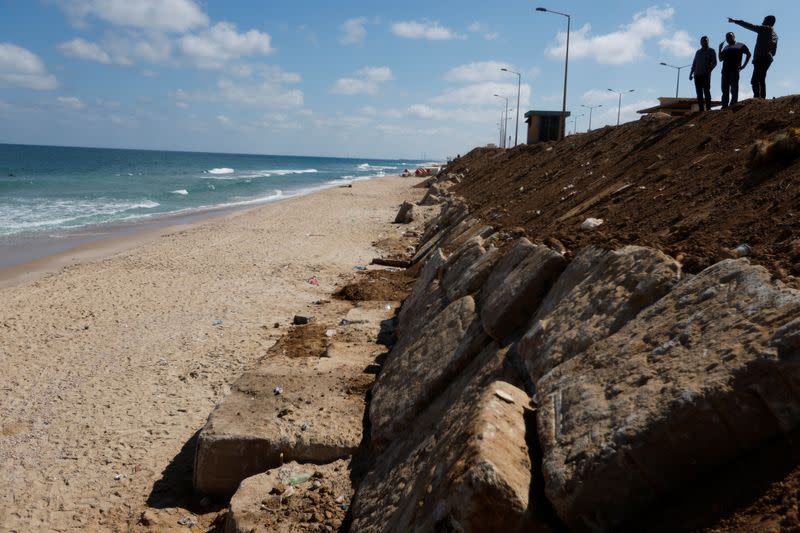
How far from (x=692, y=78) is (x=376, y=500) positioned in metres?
11.7

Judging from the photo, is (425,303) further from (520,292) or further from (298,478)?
(298,478)

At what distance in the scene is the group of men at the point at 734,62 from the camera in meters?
11.0

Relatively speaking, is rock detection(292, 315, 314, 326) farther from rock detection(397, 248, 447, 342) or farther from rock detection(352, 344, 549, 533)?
rock detection(352, 344, 549, 533)

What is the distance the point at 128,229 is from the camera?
27.0m

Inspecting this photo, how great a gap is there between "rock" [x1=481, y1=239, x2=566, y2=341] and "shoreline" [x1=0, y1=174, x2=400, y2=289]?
14465mm

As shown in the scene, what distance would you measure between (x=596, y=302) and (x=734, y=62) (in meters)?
9.70

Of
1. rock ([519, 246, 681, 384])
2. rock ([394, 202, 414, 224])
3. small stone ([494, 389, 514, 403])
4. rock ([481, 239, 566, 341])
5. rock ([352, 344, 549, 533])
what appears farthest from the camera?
rock ([394, 202, 414, 224])

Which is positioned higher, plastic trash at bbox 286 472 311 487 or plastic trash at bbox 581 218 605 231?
plastic trash at bbox 581 218 605 231

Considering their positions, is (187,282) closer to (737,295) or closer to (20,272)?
(20,272)

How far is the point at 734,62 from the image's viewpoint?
1159cm

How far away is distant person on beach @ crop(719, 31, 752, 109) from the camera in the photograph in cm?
1151

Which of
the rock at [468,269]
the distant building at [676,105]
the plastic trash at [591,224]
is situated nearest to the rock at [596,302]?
the plastic trash at [591,224]

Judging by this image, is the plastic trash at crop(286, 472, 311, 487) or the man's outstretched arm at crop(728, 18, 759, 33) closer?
the plastic trash at crop(286, 472, 311, 487)

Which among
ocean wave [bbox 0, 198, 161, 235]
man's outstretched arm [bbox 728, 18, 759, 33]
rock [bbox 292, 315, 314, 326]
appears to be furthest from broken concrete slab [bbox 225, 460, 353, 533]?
ocean wave [bbox 0, 198, 161, 235]
